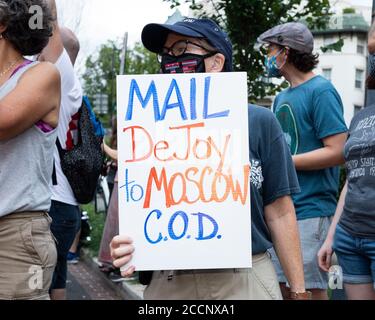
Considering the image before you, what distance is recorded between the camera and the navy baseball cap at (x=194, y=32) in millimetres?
2152

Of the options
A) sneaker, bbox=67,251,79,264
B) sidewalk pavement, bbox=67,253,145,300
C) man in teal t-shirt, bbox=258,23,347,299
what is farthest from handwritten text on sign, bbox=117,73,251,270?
sneaker, bbox=67,251,79,264

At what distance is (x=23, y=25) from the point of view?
2.37m

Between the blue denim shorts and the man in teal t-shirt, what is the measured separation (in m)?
0.45

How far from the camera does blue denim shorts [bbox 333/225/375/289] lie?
2688mm

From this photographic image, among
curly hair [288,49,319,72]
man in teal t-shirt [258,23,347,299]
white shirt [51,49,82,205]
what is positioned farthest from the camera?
curly hair [288,49,319,72]

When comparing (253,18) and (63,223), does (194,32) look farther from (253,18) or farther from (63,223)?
(253,18)

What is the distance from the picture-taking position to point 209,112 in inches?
76.4

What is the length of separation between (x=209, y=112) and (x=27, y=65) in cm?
82

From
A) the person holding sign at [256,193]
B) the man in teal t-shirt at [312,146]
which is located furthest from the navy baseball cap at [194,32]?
the man in teal t-shirt at [312,146]

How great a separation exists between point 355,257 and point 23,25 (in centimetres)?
170

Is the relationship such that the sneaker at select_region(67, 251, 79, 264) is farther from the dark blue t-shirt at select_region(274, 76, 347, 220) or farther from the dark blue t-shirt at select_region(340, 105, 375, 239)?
the dark blue t-shirt at select_region(340, 105, 375, 239)

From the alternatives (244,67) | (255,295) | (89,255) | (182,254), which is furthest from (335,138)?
(89,255)

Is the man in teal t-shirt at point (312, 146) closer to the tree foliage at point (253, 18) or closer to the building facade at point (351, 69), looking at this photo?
the tree foliage at point (253, 18)

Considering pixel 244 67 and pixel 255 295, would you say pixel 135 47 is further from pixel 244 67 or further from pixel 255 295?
pixel 255 295
